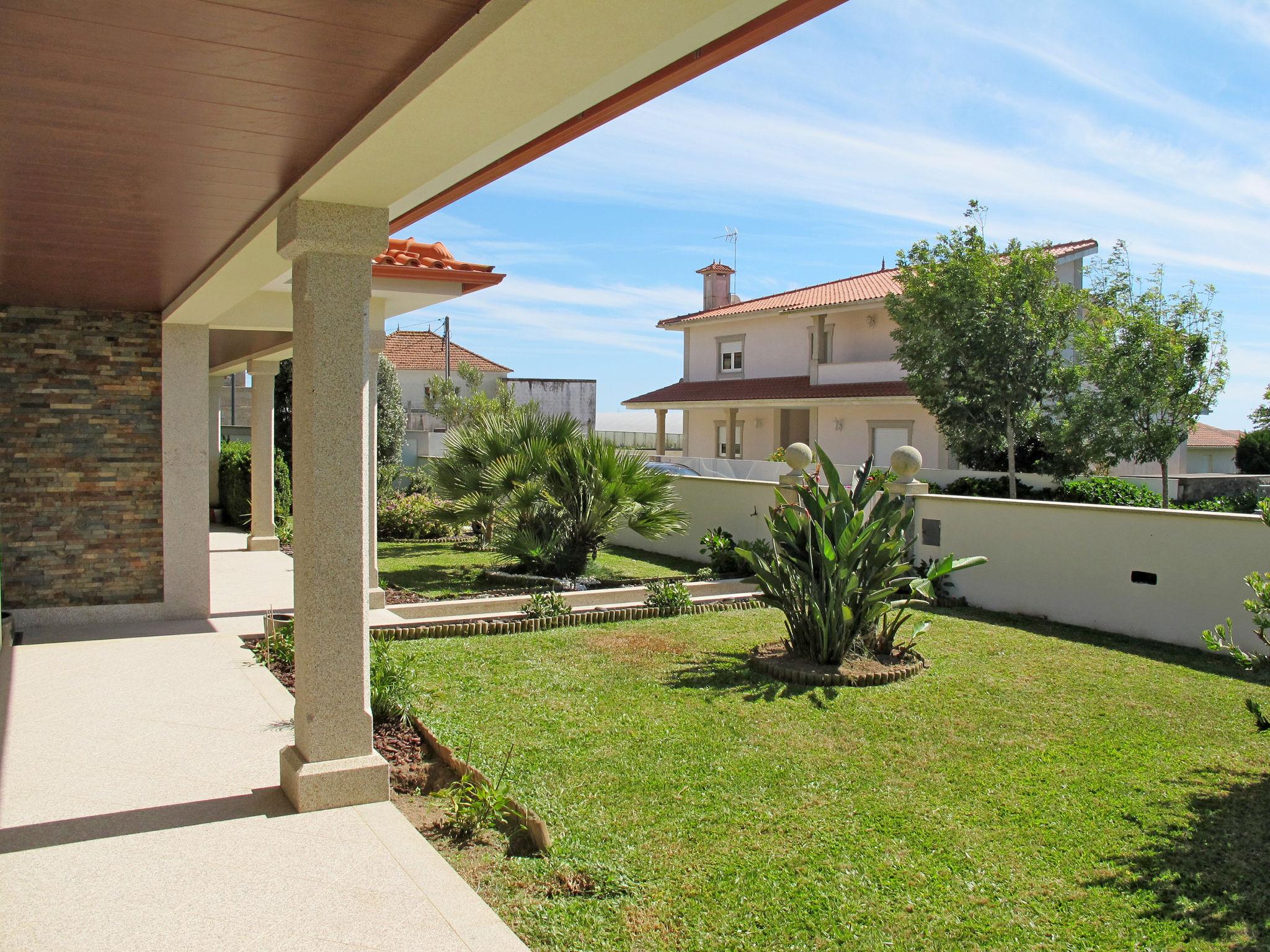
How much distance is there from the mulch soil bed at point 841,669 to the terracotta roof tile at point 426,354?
43387 mm

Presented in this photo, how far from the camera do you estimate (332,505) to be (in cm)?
498

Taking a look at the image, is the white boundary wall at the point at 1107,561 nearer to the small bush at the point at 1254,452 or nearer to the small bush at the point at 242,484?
the small bush at the point at 242,484

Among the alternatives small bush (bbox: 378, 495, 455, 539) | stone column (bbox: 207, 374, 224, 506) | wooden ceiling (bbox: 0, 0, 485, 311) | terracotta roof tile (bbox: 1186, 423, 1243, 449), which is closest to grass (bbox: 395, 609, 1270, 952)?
wooden ceiling (bbox: 0, 0, 485, 311)

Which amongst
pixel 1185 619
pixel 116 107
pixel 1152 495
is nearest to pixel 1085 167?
pixel 1152 495

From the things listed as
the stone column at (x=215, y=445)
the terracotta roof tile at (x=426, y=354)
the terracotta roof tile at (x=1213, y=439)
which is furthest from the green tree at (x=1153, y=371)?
the terracotta roof tile at (x=426, y=354)

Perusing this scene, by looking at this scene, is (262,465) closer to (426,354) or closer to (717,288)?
(717,288)

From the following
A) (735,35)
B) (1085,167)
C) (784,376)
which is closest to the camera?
(735,35)

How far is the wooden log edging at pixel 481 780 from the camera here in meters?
4.57

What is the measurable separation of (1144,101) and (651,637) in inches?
322

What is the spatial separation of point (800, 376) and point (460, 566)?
62.0 feet

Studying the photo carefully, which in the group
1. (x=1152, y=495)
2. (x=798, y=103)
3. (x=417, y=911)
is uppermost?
(x=798, y=103)

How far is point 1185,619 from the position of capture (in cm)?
954

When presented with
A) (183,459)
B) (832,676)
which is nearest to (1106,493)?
(832,676)

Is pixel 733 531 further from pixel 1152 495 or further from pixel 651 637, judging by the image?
pixel 1152 495
